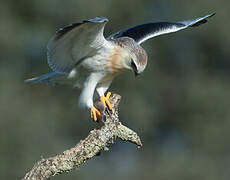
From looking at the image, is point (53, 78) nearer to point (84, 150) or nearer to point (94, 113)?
point (94, 113)

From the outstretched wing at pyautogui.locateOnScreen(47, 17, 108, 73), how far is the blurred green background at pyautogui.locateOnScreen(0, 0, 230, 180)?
31.5 ft

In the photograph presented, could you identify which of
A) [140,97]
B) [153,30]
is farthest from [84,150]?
[140,97]

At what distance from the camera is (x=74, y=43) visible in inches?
264

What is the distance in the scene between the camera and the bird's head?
6871mm

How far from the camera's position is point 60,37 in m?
6.48

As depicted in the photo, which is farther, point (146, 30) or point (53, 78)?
point (146, 30)

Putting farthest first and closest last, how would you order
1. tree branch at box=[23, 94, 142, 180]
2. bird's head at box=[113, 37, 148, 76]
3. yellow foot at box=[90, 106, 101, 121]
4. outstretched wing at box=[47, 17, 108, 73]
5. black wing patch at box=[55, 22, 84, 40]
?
bird's head at box=[113, 37, 148, 76] < yellow foot at box=[90, 106, 101, 121] < outstretched wing at box=[47, 17, 108, 73] < black wing patch at box=[55, 22, 84, 40] < tree branch at box=[23, 94, 142, 180]

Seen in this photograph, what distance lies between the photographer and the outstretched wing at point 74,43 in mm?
6289

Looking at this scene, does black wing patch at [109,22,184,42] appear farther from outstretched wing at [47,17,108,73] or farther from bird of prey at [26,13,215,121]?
outstretched wing at [47,17,108,73]

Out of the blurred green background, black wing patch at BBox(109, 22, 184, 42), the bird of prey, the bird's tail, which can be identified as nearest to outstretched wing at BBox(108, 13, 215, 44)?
black wing patch at BBox(109, 22, 184, 42)

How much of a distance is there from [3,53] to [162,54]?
577 cm

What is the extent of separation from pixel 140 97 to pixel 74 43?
1340cm

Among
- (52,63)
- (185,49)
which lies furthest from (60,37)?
(185,49)

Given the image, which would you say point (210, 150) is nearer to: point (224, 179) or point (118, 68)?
point (224, 179)
